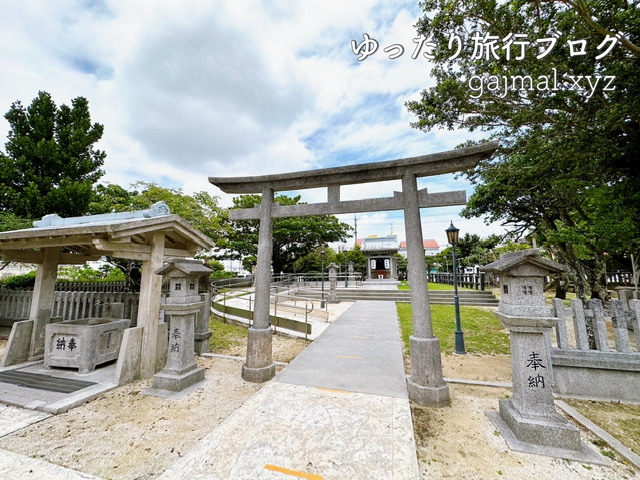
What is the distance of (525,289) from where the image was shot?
10.2 ft

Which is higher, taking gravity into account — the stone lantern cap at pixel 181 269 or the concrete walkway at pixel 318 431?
the stone lantern cap at pixel 181 269

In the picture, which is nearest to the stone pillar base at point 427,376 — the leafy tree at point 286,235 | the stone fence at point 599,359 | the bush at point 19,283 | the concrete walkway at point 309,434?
the concrete walkway at point 309,434

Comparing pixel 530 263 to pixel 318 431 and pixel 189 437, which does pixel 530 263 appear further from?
pixel 189 437

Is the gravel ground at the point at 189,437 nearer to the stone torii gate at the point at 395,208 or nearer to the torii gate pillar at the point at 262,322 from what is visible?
the torii gate pillar at the point at 262,322

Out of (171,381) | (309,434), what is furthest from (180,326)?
(309,434)

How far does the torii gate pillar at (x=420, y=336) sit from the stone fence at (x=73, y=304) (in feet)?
20.9

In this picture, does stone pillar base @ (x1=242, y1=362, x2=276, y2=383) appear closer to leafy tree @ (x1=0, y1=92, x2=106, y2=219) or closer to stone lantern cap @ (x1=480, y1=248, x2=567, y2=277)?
stone lantern cap @ (x1=480, y1=248, x2=567, y2=277)

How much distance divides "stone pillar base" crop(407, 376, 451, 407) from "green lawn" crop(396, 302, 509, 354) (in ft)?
8.28

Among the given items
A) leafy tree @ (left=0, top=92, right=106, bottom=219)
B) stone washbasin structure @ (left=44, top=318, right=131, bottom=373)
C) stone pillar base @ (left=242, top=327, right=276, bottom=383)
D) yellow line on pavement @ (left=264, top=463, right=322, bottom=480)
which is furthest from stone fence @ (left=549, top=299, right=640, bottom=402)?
leafy tree @ (left=0, top=92, right=106, bottom=219)

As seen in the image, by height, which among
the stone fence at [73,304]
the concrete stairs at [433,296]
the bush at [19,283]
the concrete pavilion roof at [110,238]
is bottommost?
the concrete stairs at [433,296]

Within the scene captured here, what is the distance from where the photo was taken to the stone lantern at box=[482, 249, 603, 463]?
2.77 meters

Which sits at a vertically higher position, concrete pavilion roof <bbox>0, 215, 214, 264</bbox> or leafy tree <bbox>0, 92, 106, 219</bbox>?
leafy tree <bbox>0, 92, 106, 219</bbox>

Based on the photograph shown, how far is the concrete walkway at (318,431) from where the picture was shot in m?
2.42

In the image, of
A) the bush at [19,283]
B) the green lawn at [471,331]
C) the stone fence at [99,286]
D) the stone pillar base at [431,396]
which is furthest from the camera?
the stone fence at [99,286]
